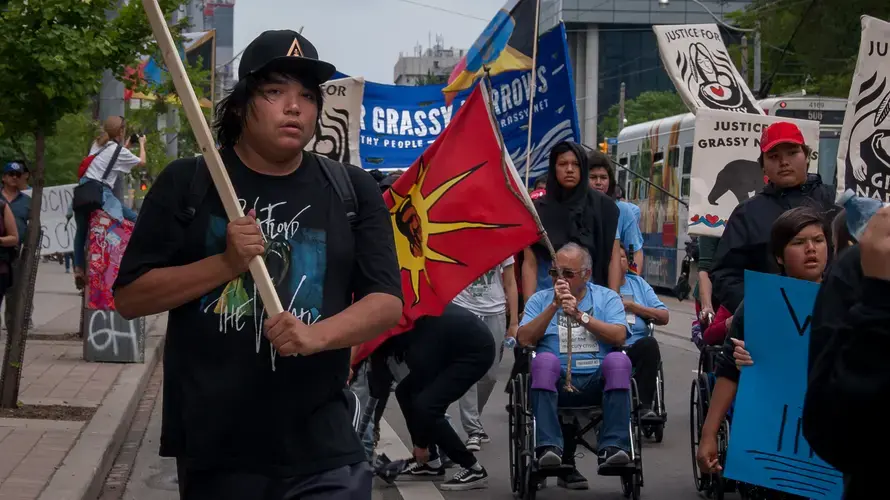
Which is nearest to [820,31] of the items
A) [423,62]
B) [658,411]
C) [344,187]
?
[658,411]

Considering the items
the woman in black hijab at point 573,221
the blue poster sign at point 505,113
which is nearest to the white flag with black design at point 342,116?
the blue poster sign at point 505,113

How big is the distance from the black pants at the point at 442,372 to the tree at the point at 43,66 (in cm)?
334

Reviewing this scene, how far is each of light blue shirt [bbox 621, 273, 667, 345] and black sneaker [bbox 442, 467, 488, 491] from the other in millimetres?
1833

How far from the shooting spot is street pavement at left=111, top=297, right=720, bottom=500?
27.0 ft

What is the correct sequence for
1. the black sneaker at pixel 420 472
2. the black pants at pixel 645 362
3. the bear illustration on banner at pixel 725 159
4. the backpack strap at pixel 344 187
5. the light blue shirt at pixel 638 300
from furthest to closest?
the bear illustration on banner at pixel 725 159 → the light blue shirt at pixel 638 300 → the black pants at pixel 645 362 → the black sneaker at pixel 420 472 → the backpack strap at pixel 344 187

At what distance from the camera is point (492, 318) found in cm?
962

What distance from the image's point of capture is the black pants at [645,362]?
9469mm

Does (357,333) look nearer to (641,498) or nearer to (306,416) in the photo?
(306,416)

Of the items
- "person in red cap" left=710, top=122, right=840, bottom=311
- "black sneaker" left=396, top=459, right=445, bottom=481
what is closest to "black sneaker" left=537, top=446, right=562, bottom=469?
"person in red cap" left=710, top=122, right=840, bottom=311

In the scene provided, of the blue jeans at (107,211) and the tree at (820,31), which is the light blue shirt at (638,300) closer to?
the blue jeans at (107,211)

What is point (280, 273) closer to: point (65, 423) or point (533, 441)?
point (533, 441)

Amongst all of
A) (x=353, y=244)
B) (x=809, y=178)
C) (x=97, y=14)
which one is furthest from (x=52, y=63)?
(x=353, y=244)

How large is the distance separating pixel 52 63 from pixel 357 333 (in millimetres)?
6843

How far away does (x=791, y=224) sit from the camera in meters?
6.19
